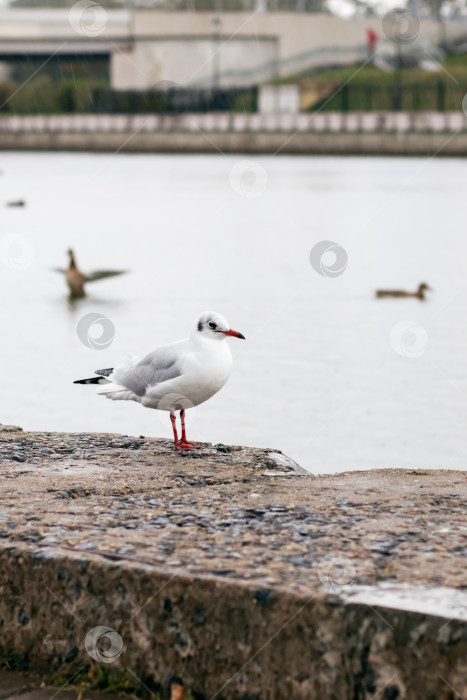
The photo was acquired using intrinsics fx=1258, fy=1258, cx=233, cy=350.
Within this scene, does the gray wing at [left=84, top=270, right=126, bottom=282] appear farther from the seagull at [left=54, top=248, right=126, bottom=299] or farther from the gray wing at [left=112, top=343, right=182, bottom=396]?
the gray wing at [left=112, top=343, right=182, bottom=396]

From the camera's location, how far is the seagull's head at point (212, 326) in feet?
21.4

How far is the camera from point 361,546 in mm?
4496

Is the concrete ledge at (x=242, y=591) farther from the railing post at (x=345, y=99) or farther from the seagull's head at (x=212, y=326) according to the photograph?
the railing post at (x=345, y=99)

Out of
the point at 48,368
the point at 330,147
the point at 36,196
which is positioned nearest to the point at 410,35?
the point at 330,147

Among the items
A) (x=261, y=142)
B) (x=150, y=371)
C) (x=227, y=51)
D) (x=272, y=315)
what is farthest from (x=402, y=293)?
(x=227, y=51)

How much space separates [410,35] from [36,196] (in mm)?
50867

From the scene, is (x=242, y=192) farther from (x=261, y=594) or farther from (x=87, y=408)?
(x=261, y=594)

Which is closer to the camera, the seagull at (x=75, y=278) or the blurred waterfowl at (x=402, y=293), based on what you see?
the seagull at (x=75, y=278)

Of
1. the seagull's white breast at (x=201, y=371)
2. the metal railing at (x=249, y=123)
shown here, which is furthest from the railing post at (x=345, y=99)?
the seagull's white breast at (x=201, y=371)

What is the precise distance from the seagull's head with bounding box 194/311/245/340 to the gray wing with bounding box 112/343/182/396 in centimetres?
23

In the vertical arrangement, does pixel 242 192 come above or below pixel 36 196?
above

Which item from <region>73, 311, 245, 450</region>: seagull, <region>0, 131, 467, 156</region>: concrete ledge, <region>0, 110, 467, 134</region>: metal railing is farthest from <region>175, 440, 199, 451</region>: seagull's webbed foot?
<region>0, 110, 467, 134</region>: metal railing

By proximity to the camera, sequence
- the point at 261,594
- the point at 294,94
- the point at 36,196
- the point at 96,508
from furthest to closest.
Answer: the point at 294,94
the point at 36,196
the point at 96,508
the point at 261,594

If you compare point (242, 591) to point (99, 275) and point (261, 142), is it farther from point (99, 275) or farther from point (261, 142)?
point (261, 142)
